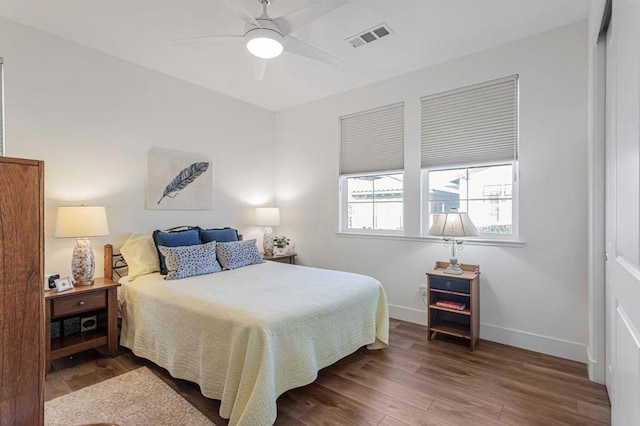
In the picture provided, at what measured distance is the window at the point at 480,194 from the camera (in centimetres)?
309

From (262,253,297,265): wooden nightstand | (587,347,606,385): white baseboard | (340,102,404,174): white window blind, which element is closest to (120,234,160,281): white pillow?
(262,253,297,265): wooden nightstand

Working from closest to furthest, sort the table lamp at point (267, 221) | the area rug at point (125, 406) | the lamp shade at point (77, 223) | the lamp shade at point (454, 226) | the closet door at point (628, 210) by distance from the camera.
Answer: the closet door at point (628, 210) < the area rug at point (125, 406) < the lamp shade at point (77, 223) < the lamp shade at point (454, 226) < the table lamp at point (267, 221)

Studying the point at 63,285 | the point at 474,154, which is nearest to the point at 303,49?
the point at 474,154

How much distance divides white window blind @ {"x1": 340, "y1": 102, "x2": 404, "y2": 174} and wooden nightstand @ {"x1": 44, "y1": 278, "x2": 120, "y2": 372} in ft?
9.60

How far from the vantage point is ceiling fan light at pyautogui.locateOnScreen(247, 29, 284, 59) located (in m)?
2.14

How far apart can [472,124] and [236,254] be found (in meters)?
2.81

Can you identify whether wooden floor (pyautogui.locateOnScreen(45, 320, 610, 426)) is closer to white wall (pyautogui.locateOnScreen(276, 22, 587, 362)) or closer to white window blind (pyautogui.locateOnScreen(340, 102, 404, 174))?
white wall (pyautogui.locateOnScreen(276, 22, 587, 362))

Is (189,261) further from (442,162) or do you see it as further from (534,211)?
(534,211)

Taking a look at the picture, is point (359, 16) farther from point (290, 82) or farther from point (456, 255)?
point (456, 255)

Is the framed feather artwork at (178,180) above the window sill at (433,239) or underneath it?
above

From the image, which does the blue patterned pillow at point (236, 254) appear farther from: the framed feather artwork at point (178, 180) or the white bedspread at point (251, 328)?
the framed feather artwork at point (178, 180)

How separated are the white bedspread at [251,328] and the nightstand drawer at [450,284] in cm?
67

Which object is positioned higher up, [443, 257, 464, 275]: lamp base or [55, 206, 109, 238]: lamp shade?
[55, 206, 109, 238]: lamp shade

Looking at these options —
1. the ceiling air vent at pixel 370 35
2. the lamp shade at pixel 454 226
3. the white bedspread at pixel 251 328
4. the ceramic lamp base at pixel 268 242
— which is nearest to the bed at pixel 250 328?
the white bedspread at pixel 251 328
